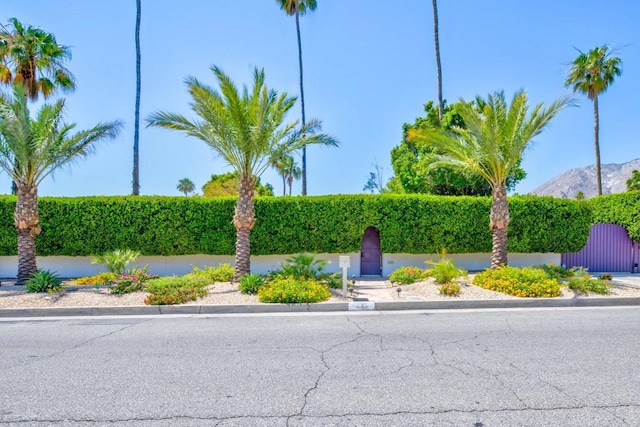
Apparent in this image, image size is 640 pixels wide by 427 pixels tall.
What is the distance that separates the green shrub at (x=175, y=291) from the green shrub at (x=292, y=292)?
1.73 meters

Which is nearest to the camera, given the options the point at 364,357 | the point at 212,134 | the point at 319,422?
the point at 319,422

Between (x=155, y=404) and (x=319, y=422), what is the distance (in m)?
1.71

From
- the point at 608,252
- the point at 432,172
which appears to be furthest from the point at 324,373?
the point at 608,252

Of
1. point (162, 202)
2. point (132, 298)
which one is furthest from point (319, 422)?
point (162, 202)

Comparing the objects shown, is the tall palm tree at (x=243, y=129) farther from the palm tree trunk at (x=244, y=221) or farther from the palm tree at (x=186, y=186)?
the palm tree at (x=186, y=186)

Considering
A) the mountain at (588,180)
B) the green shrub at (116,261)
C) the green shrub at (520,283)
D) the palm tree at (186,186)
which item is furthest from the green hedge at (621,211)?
the mountain at (588,180)

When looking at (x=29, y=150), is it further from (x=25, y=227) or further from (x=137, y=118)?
(x=137, y=118)

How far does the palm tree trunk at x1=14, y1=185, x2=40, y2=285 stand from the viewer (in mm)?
11094

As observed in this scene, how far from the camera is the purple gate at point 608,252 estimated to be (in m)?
16.1

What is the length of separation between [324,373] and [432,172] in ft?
53.4

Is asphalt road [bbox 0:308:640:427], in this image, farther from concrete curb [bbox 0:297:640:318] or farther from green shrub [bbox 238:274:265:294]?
green shrub [bbox 238:274:265:294]

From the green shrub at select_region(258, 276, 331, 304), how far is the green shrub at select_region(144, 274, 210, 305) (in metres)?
1.73

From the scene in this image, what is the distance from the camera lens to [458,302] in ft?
29.3

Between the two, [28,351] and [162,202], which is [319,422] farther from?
[162,202]
